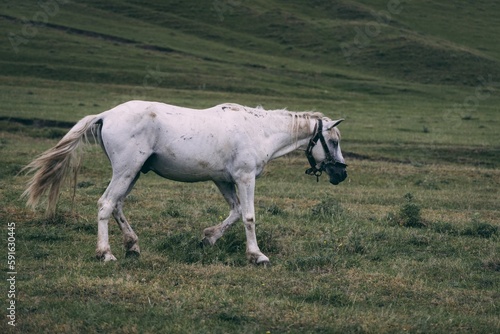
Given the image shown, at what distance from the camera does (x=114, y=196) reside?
9.94 metres

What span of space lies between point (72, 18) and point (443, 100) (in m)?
37.1

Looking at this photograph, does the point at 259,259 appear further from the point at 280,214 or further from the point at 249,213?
the point at 280,214

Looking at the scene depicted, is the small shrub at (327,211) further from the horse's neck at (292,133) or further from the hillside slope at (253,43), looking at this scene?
the hillside slope at (253,43)

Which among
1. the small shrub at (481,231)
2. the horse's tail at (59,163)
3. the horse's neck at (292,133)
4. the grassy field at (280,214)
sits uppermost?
the horse's neck at (292,133)

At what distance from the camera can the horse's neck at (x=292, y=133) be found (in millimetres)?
10945

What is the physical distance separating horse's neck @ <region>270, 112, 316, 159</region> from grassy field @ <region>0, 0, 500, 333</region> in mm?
1446

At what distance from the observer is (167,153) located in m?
10.1

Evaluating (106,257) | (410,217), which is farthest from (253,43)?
(106,257)

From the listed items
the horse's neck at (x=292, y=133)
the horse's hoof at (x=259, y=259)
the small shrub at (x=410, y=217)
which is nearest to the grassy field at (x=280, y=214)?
the small shrub at (x=410, y=217)

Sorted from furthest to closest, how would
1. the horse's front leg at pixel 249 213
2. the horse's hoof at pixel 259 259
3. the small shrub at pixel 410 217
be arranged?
the small shrub at pixel 410 217 < the horse's front leg at pixel 249 213 < the horse's hoof at pixel 259 259

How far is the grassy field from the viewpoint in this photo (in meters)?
7.73

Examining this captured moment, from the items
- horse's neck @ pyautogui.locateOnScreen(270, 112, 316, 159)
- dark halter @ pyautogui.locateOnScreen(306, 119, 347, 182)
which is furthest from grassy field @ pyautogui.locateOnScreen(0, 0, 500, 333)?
horse's neck @ pyautogui.locateOnScreen(270, 112, 316, 159)

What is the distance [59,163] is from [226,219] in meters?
2.65

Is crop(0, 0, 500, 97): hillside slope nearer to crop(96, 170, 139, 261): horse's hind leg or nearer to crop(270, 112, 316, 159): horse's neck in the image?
crop(270, 112, 316, 159): horse's neck
